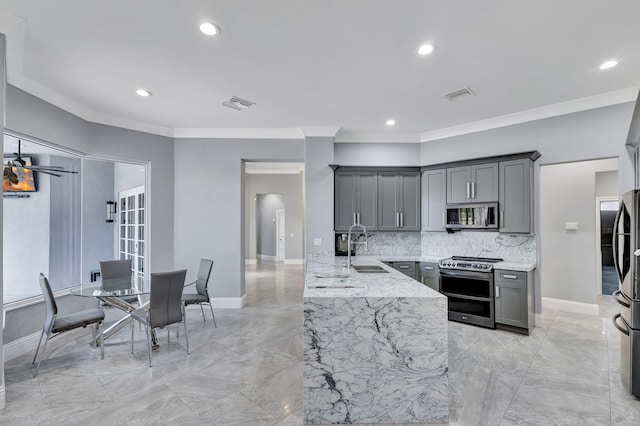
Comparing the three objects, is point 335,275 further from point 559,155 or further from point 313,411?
point 559,155

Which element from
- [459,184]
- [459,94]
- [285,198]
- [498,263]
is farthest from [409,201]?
[285,198]

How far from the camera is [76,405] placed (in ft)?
7.68

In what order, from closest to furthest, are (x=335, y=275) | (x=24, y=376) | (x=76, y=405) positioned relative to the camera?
(x=76, y=405)
(x=24, y=376)
(x=335, y=275)

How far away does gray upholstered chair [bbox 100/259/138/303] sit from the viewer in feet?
11.3

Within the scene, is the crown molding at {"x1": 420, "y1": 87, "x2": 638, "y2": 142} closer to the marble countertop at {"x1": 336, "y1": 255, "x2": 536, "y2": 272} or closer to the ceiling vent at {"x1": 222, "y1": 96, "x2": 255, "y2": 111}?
the marble countertop at {"x1": 336, "y1": 255, "x2": 536, "y2": 272}

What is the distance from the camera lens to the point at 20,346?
323 cm

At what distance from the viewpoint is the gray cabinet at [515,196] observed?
3.98 metres

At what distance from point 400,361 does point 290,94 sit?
301 centimetres

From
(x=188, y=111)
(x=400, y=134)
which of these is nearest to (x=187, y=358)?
(x=188, y=111)

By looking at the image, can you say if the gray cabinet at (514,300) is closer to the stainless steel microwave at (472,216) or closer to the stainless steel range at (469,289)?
the stainless steel range at (469,289)

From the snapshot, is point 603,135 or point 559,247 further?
point 559,247

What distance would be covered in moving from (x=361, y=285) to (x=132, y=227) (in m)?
4.38

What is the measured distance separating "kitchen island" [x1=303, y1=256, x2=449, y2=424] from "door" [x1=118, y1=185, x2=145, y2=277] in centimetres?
392

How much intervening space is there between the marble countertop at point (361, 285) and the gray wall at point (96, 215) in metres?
3.65
